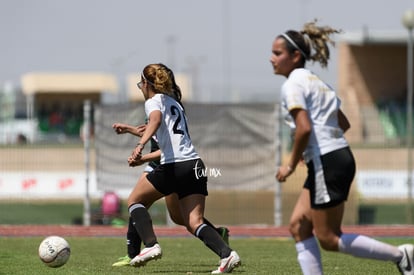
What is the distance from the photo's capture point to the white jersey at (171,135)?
1139cm

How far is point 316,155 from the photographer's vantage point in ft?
28.8

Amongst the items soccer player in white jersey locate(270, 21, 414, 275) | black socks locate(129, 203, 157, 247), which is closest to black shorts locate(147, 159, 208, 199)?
black socks locate(129, 203, 157, 247)

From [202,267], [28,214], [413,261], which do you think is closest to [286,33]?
[413,261]

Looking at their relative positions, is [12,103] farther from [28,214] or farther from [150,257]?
[150,257]

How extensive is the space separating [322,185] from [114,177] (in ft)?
51.0

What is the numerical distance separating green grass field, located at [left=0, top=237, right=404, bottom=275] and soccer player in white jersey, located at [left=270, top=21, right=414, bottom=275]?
9.50 ft

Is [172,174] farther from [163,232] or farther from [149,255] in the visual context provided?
[163,232]

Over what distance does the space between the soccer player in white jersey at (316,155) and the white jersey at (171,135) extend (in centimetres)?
258

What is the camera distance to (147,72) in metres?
11.5

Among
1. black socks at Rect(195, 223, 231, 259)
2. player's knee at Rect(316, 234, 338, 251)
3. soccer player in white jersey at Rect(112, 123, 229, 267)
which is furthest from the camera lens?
soccer player in white jersey at Rect(112, 123, 229, 267)

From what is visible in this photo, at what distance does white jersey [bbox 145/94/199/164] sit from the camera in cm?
1139

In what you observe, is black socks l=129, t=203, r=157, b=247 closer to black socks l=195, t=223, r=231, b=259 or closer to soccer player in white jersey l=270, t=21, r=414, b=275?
black socks l=195, t=223, r=231, b=259

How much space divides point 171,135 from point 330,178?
3.02m

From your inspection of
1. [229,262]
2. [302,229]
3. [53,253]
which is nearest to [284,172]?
[302,229]
